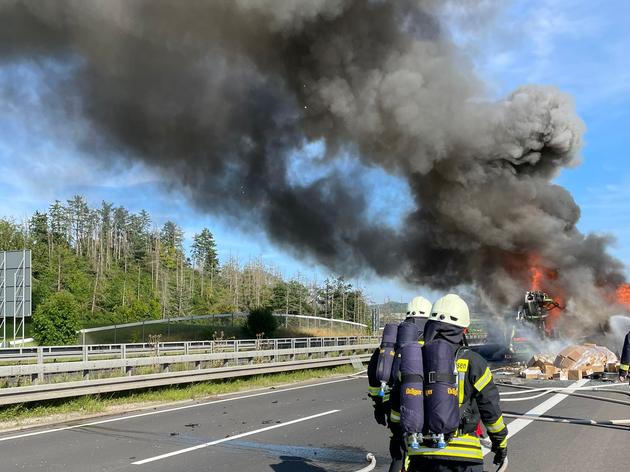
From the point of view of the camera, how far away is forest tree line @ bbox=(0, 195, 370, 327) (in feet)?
244

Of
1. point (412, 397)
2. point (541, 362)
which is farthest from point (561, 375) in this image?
point (412, 397)

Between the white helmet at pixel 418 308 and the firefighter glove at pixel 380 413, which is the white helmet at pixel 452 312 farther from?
the firefighter glove at pixel 380 413

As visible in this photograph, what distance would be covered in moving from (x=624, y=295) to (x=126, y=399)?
18.1 metres

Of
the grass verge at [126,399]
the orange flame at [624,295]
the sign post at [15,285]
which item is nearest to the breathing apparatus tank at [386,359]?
the grass verge at [126,399]

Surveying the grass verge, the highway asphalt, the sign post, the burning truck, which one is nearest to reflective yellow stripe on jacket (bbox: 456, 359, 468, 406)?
the highway asphalt

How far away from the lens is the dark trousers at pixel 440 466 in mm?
3248

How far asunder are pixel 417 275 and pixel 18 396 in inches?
743

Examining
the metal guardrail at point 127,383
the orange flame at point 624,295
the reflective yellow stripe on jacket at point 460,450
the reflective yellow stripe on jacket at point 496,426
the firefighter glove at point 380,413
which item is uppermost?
the orange flame at point 624,295

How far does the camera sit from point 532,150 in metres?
21.5

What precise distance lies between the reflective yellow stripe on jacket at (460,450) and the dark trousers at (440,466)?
58 mm

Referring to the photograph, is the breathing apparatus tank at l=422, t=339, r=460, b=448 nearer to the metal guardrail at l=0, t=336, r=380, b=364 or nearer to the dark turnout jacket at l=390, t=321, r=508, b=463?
the dark turnout jacket at l=390, t=321, r=508, b=463

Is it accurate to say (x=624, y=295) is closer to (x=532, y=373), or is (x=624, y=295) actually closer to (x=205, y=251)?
(x=532, y=373)

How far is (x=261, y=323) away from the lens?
44.8 m

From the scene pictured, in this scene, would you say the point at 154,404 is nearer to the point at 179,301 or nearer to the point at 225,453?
the point at 225,453
